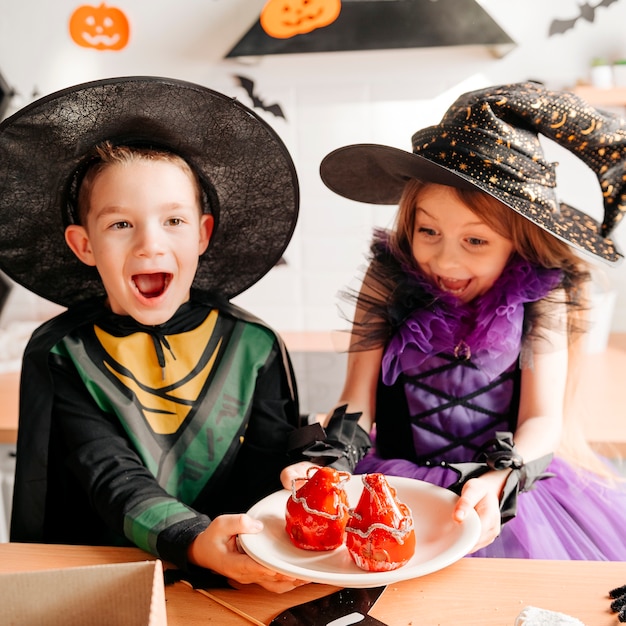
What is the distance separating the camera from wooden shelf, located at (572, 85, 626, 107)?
168 cm

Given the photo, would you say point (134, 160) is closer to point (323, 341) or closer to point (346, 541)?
point (346, 541)

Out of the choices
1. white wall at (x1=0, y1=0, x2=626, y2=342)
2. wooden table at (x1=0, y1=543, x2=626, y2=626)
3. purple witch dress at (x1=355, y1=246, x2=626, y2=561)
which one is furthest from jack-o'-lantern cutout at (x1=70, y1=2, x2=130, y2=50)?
wooden table at (x1=0, y1=543, x2=626, y2=626)

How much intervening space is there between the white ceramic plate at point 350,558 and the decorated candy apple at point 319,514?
16 mm

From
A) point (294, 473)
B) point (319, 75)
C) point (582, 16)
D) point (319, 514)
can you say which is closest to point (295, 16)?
point (319, 75)

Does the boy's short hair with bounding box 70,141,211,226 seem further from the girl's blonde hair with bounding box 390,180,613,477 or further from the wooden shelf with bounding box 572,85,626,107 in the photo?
the wooden shelf with bounding box 572,85,626,107

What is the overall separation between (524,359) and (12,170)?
83 cm

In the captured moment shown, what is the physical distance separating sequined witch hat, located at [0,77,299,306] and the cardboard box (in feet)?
1.92

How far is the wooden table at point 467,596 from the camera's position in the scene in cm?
78

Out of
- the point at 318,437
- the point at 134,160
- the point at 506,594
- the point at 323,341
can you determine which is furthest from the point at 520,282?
the point at 323,341

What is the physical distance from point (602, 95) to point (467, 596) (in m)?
1.31

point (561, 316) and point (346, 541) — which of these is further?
point (561, 316)

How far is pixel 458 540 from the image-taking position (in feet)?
2.72

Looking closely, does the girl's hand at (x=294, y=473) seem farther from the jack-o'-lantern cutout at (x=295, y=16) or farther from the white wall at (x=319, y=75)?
the jack-o'-lantern cutout at (x=295, y=16)

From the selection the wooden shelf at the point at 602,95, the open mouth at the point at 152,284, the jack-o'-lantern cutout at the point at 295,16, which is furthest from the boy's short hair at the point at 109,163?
the wooden shelf at the point at 602,95
